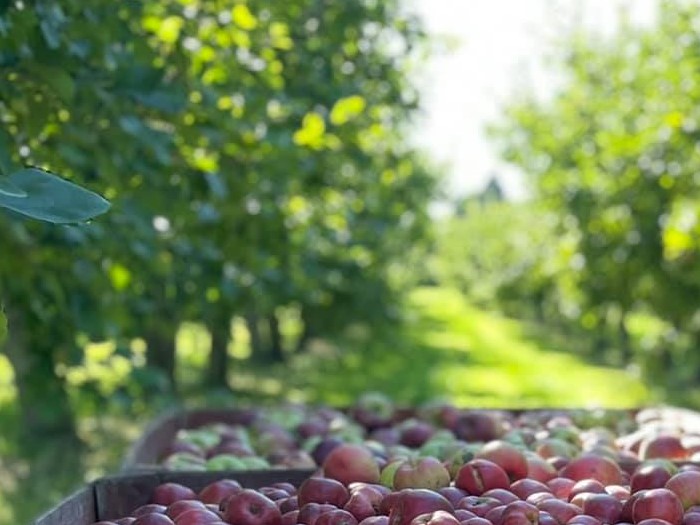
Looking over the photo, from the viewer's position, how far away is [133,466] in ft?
13.5

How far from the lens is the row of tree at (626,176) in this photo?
11258 millimetres

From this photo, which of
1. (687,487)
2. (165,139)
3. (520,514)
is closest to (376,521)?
(520,514)

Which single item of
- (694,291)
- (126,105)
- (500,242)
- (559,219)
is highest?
(500,242)

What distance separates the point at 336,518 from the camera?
2.71 metres

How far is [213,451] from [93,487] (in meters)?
1.37

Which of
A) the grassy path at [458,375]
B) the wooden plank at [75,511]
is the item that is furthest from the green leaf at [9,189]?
the grassy path at [458,375]

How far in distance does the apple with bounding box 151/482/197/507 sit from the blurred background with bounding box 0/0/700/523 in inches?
38.7

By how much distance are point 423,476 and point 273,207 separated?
4417 mm

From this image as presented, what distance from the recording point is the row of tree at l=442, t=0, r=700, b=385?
1126 centimetres

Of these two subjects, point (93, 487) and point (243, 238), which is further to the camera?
point (243, 238)

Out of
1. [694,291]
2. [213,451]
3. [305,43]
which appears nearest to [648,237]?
[694,291]

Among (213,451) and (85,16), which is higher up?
(85,16)

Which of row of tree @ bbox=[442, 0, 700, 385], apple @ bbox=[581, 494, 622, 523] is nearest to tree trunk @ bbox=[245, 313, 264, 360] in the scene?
row of tree @ bbox=[442, 0, 700, 385]

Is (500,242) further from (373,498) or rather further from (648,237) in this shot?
(373,498)
